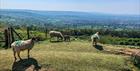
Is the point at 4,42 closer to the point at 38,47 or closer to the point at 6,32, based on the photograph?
the point at 6,32

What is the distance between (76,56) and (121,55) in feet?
13.5

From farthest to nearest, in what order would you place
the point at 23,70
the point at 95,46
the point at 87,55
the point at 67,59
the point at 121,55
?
the point at 95,46 → the point at 121,55 → the point at 87,55 → the point at 67,59 → the point at 23,70

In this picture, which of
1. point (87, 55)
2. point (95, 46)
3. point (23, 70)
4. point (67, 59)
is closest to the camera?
point (23, 70)

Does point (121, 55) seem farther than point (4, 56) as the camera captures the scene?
Yes

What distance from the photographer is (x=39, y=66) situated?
58.3 ft

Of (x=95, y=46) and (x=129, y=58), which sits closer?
(x=129, y=58)

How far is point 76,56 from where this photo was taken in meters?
19.8

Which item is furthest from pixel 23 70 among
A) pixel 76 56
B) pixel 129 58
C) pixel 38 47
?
pixel 129 58

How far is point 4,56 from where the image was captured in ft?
63.1

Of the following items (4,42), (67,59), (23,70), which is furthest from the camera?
(4,42)

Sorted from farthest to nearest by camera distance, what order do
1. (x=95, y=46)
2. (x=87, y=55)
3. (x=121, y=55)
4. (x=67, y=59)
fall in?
(x=95, y=46)
(x=121, y=55)
(x=87, y=55)
(x=67, y=59)

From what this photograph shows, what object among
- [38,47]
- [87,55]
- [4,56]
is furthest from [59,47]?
[4,56]

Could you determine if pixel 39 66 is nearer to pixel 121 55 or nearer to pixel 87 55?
pixel 87 55

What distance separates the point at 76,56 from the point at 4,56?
15.5 feet
